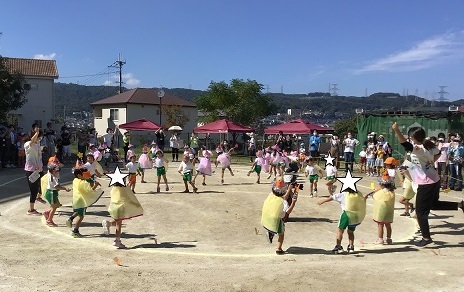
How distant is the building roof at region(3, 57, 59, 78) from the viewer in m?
45.2

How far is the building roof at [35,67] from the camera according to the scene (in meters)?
45.2

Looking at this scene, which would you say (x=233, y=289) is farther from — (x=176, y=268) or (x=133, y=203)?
(x=133, y=203)

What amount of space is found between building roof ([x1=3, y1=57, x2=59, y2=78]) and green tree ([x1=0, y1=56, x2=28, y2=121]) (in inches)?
619

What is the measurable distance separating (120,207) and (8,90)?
22.8m

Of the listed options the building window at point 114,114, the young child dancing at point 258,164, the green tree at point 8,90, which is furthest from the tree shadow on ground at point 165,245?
the building window at point 114,114

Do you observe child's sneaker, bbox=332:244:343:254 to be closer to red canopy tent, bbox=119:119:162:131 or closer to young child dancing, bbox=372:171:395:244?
young child dancing, bbox=372:171:395:244

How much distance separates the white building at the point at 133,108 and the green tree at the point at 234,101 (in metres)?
7.41

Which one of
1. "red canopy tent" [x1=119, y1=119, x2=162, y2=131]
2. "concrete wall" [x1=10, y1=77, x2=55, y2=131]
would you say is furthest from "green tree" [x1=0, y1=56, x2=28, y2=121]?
"concrete wall" [x1=10, y1=77, x2=55, y2=131]

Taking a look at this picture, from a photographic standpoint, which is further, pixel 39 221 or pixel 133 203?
pixel 39 221

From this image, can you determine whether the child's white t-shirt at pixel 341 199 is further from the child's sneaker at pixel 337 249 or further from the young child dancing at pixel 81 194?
the young child dancing at pixel 81 194

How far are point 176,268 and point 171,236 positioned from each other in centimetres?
255

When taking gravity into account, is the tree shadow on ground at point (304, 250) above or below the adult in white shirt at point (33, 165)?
below

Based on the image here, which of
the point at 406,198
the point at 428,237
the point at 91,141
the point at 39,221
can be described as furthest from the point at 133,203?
the point at 91,141

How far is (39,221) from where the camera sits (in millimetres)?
11820
